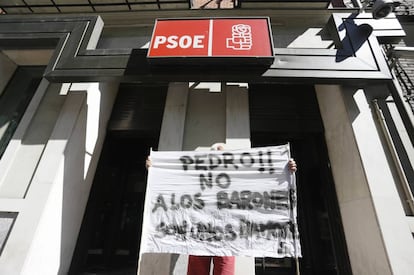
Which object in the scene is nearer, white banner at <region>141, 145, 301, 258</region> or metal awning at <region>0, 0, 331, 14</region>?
white banner at <region>141, 145, 301, 258</region>

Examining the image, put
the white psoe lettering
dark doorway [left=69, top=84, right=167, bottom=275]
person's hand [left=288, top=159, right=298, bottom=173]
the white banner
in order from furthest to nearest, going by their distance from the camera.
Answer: dark doorway [left=69, top=84, right=167, bottom=275] < the white psoe lettering < person's hand [left=288, top=159, right=298, bottom=173] < the white banner

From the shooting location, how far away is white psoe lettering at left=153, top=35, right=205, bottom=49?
4438 mm

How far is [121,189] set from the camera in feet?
21.4

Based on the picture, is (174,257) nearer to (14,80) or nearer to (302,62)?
(302,62)

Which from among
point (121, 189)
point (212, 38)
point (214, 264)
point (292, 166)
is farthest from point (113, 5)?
point (214, 264)

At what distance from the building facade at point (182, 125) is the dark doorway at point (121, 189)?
0.04 meters

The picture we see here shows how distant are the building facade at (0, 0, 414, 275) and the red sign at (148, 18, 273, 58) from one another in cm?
26

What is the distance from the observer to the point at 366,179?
400 centimetres

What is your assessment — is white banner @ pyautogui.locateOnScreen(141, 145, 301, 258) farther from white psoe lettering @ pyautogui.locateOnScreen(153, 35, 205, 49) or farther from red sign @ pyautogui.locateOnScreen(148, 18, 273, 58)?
white psoe lettering @ pyautogui.locateOnScreen(153, 35, 205, 49)

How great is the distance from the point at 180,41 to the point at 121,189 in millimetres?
4428

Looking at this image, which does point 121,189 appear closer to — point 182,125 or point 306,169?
point 182,125

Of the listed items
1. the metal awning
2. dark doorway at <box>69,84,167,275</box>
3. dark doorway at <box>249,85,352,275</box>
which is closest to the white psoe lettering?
the metal awning

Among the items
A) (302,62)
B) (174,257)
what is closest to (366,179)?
(302,62)

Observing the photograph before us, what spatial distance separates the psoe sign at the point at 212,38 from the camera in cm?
427
